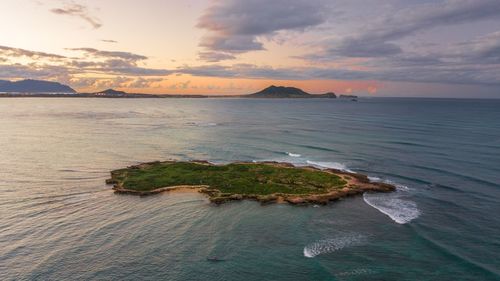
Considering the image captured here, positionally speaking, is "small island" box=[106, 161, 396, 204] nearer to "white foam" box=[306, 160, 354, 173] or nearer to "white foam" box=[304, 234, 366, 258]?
"white foam" box=[306, 160, 354, 173]

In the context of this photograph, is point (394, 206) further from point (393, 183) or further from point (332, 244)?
point (332, 244)

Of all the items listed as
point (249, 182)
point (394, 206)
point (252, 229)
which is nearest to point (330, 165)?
point (249, 182)

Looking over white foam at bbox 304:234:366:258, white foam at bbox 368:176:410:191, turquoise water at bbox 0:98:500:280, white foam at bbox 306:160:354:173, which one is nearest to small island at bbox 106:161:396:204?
white foam at bbox 368:176:410:191

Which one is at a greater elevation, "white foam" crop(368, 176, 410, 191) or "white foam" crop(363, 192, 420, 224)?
"white foam" crop(368, 176, 410, 191)

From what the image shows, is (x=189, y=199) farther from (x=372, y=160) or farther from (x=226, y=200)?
(x=372, y=160)

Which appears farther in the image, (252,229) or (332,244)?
(252,229)
